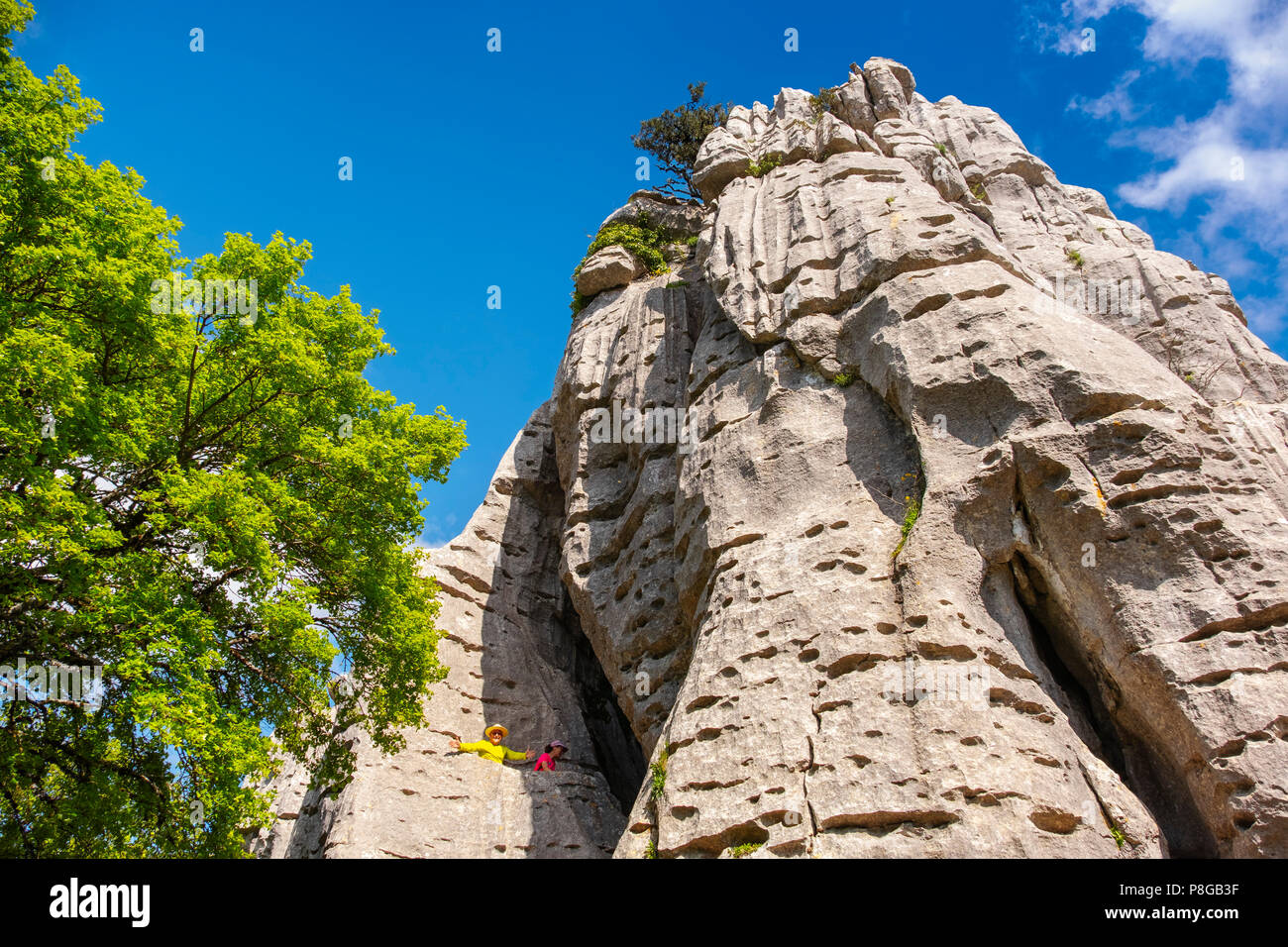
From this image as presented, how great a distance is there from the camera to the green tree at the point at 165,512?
11.3 metres

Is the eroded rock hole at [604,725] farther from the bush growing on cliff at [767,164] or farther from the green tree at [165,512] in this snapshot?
the bush growing on cliff at [767,164]

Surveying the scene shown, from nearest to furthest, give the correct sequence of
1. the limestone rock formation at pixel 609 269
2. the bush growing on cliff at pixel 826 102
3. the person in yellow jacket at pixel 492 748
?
the person in yellow jacket at pixel 492 748
the bush growing on cliff at pixel 826 102
the limestone rock formation at pixel 609 269

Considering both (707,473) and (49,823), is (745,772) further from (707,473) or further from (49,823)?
(49,823)

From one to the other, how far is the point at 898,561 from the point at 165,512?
1093 centimetres

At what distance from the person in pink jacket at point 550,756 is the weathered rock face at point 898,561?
713 mm

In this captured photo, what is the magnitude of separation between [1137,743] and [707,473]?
320 inches

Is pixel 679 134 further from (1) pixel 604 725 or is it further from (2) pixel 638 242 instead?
(1) pixel 604 725

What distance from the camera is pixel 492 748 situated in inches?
762

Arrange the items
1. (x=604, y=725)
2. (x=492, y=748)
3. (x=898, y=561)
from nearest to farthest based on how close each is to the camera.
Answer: (x=898, y=561), (x=492, y=748), (x=604, y=725)

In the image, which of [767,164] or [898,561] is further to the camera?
[767,164]

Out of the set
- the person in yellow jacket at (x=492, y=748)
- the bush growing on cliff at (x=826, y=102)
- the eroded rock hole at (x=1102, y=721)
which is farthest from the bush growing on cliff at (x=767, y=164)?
the person in yellow jacket at (x=492, y=748)

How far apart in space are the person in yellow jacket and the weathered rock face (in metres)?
0.58

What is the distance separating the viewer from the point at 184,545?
43.0 ft

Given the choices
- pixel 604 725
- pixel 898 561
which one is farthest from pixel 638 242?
pixel 898 561
